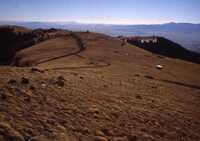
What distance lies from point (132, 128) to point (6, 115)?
13.0 ft

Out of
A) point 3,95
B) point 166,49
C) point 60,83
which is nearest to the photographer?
point 3,95

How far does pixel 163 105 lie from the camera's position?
10562 mm

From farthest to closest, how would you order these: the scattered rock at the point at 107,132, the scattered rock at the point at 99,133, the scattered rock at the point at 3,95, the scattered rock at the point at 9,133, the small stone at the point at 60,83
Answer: the small stone at the point at 60,83, the scattered rock at the point at 3,95, the scattered rock at the point at 107,132, the scattered rock at the point at 99,133, the scattered rock at the point at 9,133

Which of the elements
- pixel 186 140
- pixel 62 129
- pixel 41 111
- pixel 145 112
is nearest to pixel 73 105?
pixel 41 111

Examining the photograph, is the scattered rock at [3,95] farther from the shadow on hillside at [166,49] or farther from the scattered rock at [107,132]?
the shadow on hillside at [166,49]

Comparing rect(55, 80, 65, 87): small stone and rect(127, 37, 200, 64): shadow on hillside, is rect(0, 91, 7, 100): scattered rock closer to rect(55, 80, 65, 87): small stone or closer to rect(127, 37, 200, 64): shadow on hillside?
rect(55, 80, 65, 87): small stone

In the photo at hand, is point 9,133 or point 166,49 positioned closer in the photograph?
point 9,133

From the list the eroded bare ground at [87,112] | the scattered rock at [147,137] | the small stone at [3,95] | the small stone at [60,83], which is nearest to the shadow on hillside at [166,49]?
the eroded bare ground at [87,112]

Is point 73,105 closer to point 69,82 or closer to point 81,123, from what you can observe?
point 81,123

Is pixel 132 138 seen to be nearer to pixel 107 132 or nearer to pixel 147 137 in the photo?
pixel 147 137

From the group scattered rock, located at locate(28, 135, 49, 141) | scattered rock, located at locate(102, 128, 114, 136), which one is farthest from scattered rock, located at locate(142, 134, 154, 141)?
scattered rock, located at locate(28, 135, 49, 141)

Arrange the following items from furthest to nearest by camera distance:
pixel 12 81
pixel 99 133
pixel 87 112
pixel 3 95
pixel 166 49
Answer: pixel 166 49 → pixel 12 81 → pixel 3 95 → pixel 87 112 → pixel 99 133

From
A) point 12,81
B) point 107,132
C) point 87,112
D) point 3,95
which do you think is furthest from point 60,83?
point 107,132

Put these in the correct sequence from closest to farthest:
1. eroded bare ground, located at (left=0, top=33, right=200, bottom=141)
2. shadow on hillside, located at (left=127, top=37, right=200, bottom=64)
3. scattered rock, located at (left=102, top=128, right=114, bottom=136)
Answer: eroded bare ground, located at (left=0, top=33, right=200, bottom=141)
scattered rock, located at (left=102, top=128, right=114, bottom=136)
shadow on hillside, located at (left=127, top=37, right=200, bottom=64)
